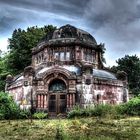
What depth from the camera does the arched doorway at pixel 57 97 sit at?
2936cm

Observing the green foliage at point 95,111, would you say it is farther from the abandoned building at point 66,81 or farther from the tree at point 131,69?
the tree at point 131,69

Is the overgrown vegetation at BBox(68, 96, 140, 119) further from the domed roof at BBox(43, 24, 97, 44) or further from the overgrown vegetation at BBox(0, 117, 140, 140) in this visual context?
the domed roof at BBox(43, 24, 97, 44)

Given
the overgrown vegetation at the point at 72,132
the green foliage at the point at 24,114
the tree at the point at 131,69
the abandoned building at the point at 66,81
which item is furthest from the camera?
the tree at the point at 131,69

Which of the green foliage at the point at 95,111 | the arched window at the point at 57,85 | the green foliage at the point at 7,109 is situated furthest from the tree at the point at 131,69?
the green foliage at the point at 7,109

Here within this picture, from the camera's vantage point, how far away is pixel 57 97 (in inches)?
1166

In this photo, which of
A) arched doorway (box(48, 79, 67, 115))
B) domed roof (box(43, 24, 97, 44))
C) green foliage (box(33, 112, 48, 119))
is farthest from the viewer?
domed roof (box(43, 24, 97, 44))

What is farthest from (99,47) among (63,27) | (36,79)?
(36,79)

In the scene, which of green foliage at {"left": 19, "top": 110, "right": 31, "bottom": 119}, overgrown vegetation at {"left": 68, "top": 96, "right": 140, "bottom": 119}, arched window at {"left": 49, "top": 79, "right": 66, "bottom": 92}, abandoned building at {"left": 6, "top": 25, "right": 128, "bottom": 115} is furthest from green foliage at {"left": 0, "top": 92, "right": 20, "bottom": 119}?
overgrown vegetation at {"left": 68, "top": 96, "right": 140, "bottom": 119}

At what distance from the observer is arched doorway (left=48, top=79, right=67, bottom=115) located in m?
29.4

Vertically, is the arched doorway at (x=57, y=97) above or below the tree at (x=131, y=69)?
below

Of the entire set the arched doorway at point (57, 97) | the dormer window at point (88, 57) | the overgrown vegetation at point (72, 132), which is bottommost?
the overgrown vegetation at point (72, 132)

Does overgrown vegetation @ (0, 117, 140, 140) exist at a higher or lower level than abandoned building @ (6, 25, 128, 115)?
lower

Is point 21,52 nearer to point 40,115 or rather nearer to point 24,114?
point 24,114

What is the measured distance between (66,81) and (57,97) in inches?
71.3
